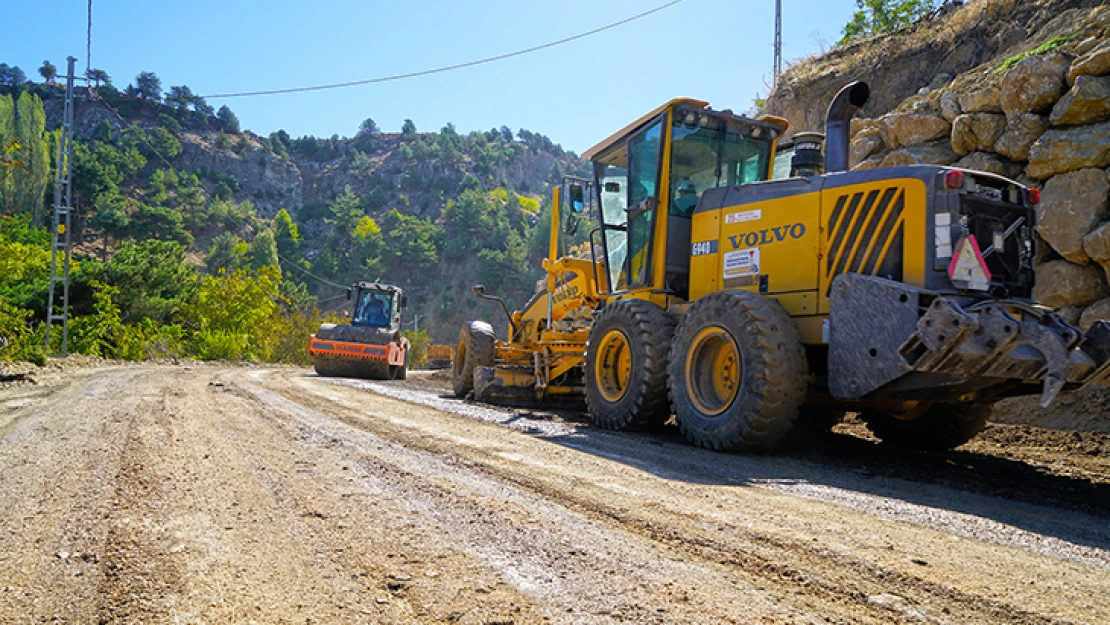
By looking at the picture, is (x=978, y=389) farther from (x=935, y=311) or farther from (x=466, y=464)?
(x=466, y=464)

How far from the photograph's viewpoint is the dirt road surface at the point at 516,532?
2117 millimetres

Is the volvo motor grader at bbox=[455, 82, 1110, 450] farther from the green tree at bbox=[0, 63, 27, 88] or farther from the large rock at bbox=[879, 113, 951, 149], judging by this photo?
the green tree at bbox=[0, 63, 27, 88]

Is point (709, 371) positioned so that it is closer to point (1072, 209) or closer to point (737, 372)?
point (737, 372)

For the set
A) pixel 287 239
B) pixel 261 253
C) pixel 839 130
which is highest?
pixel 287 239

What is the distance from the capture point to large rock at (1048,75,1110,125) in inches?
324

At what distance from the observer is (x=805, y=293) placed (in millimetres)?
5863

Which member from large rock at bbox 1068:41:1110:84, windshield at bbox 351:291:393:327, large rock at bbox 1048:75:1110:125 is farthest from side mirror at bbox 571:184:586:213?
windshield at bbox 351:291:393:327

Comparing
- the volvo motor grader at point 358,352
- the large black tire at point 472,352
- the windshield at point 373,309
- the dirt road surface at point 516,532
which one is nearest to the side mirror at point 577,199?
the large black tire at point 472,352

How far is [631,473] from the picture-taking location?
173 inches

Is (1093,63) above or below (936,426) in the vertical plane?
above

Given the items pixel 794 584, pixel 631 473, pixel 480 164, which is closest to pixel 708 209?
pixel 631 473

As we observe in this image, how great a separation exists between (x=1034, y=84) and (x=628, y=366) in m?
6.67

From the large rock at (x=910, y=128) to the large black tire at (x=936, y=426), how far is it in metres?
5.79

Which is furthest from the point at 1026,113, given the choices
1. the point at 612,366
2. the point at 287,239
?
the point at 287,239
